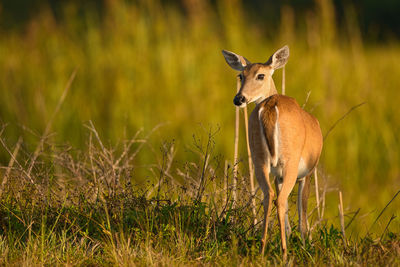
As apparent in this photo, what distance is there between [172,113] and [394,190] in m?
2.83

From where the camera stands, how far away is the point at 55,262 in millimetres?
3162

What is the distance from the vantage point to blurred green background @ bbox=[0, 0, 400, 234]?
7.09 m

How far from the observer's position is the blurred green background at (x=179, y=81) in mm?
7090

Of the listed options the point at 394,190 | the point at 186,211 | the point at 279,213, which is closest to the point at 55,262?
the point at 186,211

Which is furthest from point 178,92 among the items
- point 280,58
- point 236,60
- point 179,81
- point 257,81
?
point 257,81

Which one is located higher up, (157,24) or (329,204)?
(157,24)

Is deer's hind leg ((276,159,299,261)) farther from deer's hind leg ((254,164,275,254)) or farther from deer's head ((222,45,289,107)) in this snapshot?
deer's head ((222,45,289,107))

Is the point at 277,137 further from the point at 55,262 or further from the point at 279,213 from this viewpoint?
the point at 55,262

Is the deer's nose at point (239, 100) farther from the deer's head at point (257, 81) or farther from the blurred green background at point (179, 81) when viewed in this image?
the blurred green background at point (179, 81)

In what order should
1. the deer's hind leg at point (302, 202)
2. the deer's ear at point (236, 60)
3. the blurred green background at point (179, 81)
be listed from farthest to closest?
1. the blurred green background at point (179, 81)
2. the deer's ear at point (236, 60)
3. the deer's hind leg at point (302, 202)

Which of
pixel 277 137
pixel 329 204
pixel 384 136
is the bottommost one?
pixel 329 204

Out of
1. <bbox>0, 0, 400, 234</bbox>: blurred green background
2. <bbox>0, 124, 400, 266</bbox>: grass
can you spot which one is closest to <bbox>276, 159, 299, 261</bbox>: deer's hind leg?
<bbox>0, 124, 400, 266</bbox>: grass

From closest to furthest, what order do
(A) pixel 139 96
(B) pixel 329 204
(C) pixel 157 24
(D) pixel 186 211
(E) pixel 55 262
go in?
(E) pixel 55 262
(D) pixel 186 211
(B) pixel 329 204
(A) pixel 139 96
(C) pixel 157 24

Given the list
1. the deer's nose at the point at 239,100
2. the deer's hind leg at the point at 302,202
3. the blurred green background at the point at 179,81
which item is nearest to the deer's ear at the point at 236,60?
the deer's nose at the point at 239,100
